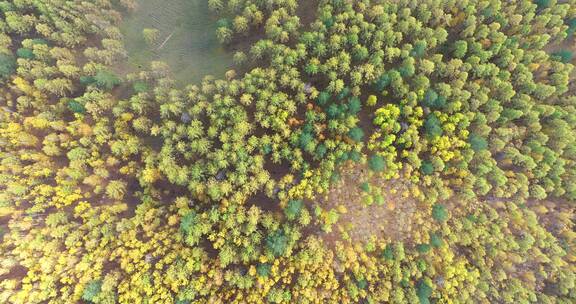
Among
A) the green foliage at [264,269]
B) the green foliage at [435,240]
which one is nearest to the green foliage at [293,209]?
the green foliage at [264,269]

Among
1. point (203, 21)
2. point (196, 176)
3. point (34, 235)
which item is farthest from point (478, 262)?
point (34, 235)

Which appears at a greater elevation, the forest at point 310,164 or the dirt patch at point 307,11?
the dirt patch at point 307,11

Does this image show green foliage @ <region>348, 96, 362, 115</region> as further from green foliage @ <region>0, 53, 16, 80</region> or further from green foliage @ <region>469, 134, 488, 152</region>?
green foliage @ <region>0, 53, 16, 80</region>

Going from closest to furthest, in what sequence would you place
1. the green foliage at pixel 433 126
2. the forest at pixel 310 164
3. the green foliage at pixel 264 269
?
the green foliage at pixel 264 269, the forest at pixel 310 164, the green foliage at pixel 433 126

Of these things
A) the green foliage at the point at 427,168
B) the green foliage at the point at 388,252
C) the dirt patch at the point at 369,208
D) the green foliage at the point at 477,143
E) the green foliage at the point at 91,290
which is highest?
the green foliage at the point at 477,143

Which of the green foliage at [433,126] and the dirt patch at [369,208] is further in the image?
the dirt patch at [369,208]

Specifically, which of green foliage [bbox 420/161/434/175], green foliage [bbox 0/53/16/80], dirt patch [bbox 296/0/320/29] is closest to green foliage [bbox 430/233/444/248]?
green foliage [bbox 420/161/434/175]

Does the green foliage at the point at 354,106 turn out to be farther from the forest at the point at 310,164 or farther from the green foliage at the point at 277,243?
the green foliage at the point at 277,243
